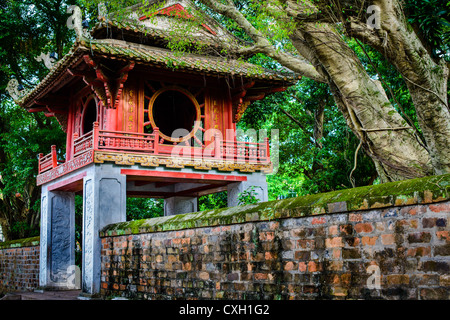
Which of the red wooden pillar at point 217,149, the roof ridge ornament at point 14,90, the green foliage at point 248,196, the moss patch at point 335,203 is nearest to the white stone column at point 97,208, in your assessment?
the red wooden pillar at point 217,149

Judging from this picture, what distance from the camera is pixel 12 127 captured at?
1755 centimetres

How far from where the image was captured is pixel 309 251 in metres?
4.85

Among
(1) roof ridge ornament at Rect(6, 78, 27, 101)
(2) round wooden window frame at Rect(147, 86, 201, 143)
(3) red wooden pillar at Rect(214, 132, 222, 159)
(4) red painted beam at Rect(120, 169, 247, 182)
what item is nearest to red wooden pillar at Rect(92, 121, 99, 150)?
(4) red painted beam at Rect(120, 169, 247, 182)

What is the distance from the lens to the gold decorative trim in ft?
34.8

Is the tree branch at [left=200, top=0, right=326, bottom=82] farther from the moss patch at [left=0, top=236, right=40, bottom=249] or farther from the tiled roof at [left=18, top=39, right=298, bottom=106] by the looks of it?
the moss patch at [left=0, top=236, right=40, bottom=249]

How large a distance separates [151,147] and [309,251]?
713 cm

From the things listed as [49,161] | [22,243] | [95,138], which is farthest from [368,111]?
[22,243]

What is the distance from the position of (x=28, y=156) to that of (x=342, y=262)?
14556 mm

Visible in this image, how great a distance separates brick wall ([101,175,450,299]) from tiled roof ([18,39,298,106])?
4.77 metres

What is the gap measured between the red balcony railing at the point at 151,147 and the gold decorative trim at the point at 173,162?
0.16m

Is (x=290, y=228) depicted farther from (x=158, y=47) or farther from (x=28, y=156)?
(x=28, y=156)

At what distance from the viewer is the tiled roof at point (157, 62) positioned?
10.6 metres

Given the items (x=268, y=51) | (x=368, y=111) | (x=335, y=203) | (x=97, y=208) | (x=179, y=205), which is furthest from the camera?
(x=179, y=205)

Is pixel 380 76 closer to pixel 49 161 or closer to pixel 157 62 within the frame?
pixel 157 62
